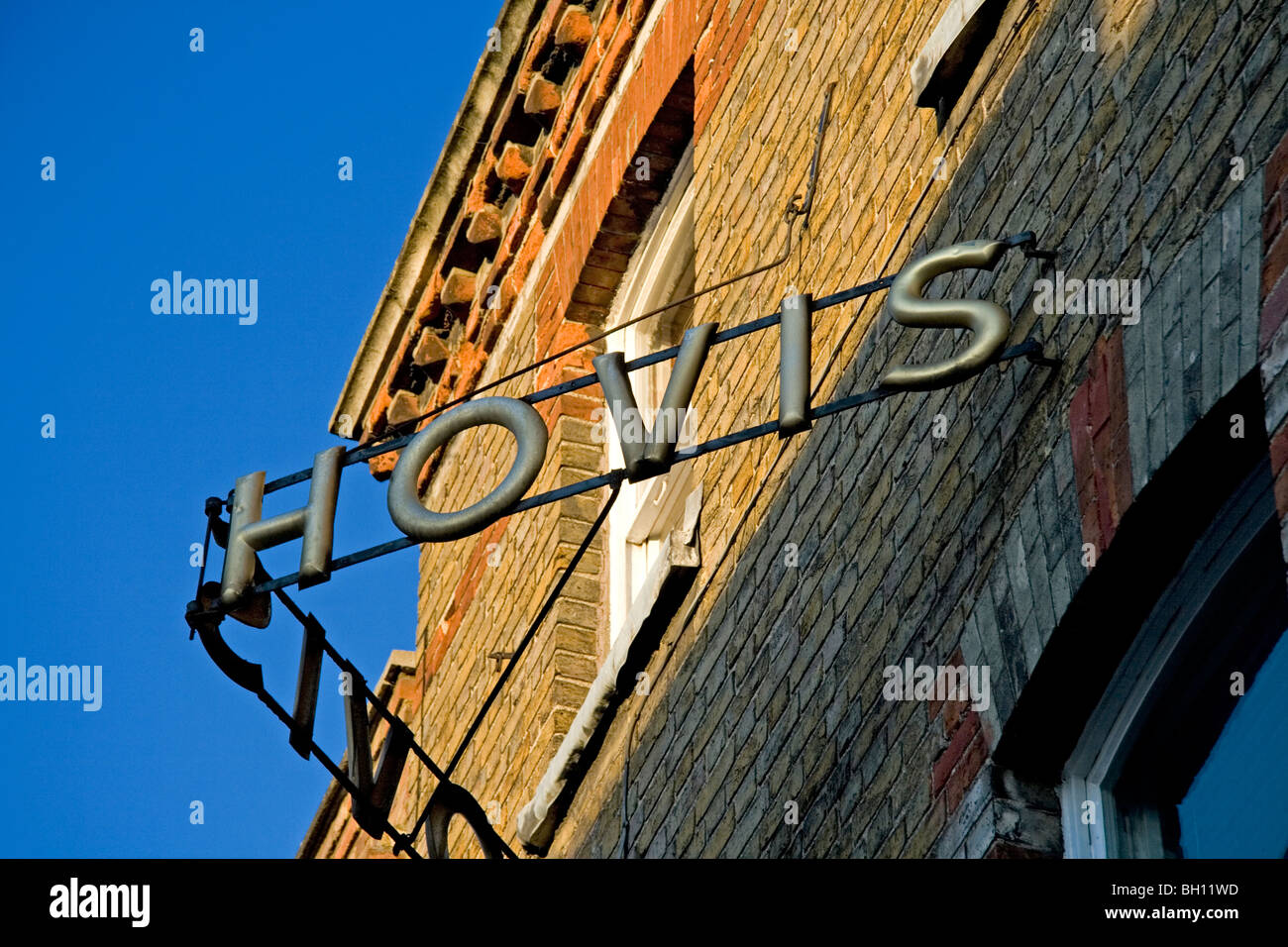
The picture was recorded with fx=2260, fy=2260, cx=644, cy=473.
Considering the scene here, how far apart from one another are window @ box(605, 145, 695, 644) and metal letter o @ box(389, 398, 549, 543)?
2.54 m

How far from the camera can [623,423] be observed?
5.50 m

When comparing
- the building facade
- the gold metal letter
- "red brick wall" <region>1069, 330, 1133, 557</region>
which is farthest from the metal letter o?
"red brick wall" <region>1069, 330, 1133, 557</region>

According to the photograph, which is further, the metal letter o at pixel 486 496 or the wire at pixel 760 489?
the wire at pixel 760 489

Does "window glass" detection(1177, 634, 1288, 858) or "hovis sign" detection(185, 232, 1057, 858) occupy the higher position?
"hovis sign" detection(185, 232, 1057, 858)

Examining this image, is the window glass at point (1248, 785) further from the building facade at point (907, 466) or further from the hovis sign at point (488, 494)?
the hovis sign at point (488, 494)

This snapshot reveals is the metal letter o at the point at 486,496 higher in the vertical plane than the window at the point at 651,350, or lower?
lower

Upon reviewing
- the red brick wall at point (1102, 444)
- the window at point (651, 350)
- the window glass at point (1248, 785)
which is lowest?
the window glass at point (1248, 785)

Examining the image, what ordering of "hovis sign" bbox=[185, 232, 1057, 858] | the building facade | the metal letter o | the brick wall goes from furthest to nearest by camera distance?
the metal letter o < "hovis sign" bbox=[185, 232, 1057, 858] < the brick wall < the building facade

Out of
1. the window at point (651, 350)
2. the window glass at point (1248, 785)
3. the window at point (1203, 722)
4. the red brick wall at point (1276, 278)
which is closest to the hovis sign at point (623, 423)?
the window at point (1203, 722)

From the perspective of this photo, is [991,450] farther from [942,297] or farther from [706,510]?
[706,510]

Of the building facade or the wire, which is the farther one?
the wire

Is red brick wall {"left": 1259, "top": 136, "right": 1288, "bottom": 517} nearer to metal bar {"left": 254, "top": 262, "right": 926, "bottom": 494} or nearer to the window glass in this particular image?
the window glass

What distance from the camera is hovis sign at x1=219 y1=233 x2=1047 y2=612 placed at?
515 cm

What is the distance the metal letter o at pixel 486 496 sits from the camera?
5547 mm
